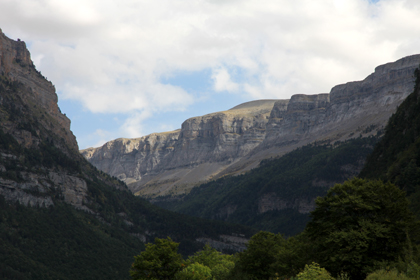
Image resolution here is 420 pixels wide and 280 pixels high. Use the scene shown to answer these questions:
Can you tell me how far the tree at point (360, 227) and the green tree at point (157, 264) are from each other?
3130 centimetres

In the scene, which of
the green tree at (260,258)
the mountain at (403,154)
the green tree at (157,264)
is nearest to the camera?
the green tree at (157,264)

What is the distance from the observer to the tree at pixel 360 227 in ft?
208

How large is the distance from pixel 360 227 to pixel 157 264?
4093cm

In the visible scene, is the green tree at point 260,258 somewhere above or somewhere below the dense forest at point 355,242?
below

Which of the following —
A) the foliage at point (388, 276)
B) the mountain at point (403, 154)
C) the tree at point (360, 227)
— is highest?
the mountain at point (403, 154)

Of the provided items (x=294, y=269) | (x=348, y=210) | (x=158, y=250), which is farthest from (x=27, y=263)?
(x=348, y=210)

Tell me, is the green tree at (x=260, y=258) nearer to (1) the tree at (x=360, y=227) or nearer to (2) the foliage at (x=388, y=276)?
(1) the tree at (x=360, y=227)

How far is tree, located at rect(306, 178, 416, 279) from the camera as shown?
63.5 m

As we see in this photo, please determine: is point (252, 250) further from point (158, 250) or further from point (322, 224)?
point (322, 224)

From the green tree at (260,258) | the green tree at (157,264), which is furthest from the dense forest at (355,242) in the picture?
the green tree at (260,258)

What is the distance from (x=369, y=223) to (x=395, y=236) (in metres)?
3.94

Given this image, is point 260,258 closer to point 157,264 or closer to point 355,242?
point 157,264

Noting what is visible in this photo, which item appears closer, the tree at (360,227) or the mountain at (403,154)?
the tree at (360,227)

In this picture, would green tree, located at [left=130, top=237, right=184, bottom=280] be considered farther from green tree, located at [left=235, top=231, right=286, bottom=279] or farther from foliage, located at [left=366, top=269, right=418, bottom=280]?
foliage, located at [left=366, top=269, right=418, bottom=280]
